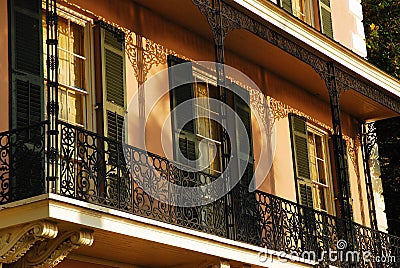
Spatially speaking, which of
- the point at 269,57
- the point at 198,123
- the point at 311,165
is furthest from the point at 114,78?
the point at 311,165

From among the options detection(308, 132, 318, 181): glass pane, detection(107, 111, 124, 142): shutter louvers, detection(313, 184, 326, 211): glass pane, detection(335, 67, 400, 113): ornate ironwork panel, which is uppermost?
detection(335, 67, 400, 113): ornate ironwork panel

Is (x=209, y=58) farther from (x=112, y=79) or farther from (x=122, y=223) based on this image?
(x=122, y=223)

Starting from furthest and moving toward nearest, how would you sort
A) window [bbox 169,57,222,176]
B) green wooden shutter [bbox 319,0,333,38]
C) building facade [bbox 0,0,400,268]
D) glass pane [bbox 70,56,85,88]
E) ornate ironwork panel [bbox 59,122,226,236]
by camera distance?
green wooden shutter [bbox 319,0,333,38] < window [bbox 169,57,222,176] < glass pane [bbox 70,56,85,88] < ornate ironwork panel [bbox 59,122,226,236] < building facade [bbox 0,0,400,268]

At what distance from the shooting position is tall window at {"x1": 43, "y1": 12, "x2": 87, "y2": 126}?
1119 centimetres

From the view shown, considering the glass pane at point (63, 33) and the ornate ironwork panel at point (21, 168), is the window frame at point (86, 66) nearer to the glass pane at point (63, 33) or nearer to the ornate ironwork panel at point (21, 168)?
the glass pane at point (63, 33)

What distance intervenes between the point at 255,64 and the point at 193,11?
2.33 meters

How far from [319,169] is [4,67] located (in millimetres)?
7398

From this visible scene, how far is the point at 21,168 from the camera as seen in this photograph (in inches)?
378

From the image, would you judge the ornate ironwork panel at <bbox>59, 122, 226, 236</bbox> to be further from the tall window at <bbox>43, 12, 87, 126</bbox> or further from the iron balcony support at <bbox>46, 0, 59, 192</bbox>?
the tall window at <bbox>43, 12, 87, 126</bbox>

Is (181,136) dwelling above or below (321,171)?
below

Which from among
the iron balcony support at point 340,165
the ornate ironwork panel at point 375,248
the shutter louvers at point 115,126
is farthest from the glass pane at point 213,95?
the ornate ironwork panel at point 375,248

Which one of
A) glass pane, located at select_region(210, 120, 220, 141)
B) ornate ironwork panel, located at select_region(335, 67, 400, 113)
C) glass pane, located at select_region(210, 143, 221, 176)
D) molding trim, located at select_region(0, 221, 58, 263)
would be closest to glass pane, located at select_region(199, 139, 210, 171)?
glass pane, located at select_region(210, 143, 221, 176)

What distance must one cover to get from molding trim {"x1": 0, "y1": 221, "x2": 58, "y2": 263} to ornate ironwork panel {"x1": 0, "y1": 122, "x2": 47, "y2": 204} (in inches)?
12.6

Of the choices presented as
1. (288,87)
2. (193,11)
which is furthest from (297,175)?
(193,11)
